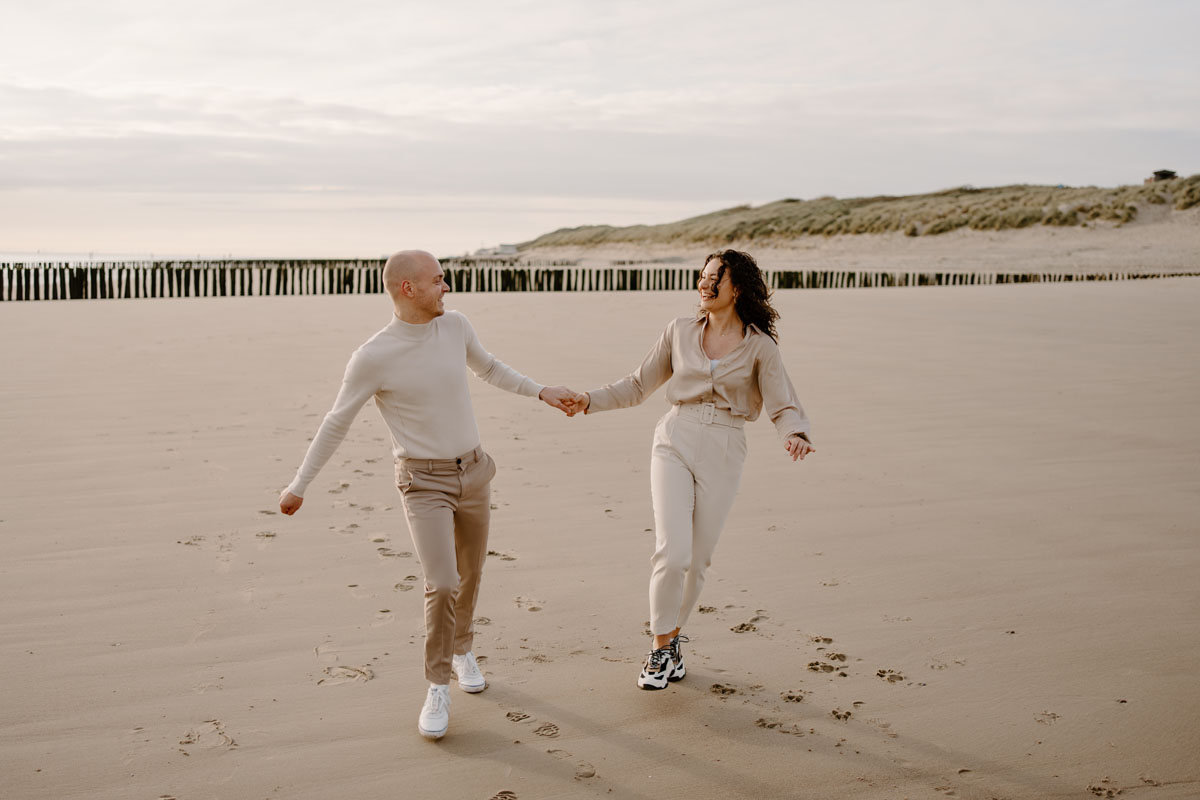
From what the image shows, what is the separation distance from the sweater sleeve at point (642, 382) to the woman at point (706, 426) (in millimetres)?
68

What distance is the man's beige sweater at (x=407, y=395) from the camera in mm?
3418

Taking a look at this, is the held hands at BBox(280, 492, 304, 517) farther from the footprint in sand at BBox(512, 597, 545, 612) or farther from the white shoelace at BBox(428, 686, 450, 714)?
the footprint in sand at BBox(512, 597, 545, 612)

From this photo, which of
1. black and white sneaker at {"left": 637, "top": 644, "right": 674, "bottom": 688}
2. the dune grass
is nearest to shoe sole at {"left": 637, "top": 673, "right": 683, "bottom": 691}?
black and white sneaker at {"left": 637, "top": 644, "right": 674, "bottom": 688}

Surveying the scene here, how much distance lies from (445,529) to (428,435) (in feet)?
1.09

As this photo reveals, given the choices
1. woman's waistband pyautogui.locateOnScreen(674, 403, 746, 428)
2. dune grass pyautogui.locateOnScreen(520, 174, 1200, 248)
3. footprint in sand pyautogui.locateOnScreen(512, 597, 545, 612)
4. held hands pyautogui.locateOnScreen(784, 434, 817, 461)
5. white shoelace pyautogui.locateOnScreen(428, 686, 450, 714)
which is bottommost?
footprint in sand pyautogui.locateOnScreen(512, 597, 545, 612)

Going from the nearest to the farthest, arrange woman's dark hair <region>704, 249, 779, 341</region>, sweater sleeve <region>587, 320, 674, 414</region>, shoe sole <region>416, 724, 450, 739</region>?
shoe sole <region>416, 724, 450, 739</region>, woman's dark hair <region>704, 249, 779, 341</region>, sweater sleeve <region>587, 320, 674, 414</region>

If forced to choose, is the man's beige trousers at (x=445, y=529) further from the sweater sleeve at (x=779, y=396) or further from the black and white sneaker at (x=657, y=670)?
the sweater sleeve at (x=779, y=396)

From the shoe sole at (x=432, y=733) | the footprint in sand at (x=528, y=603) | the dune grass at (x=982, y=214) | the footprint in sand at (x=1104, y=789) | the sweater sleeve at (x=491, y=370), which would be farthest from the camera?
the dune grass at (x=982, y=214)

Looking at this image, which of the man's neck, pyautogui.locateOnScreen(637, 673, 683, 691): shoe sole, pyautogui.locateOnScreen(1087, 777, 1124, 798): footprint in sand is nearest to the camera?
pyautogui.locateOnScreen(1087, 777, 1124, 798): footprint in sand

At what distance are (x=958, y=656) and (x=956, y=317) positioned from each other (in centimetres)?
1413

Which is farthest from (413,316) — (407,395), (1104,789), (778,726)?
(1104,789)

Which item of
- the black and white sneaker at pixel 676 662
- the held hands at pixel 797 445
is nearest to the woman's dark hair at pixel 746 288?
the held hands at pixel 797 445

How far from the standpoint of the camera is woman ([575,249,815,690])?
3.68 meters

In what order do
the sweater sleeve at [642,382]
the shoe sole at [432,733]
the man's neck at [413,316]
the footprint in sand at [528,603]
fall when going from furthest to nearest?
the footprint in sand at [528,603], the sweater sleeve at [642,382], the man's neck at [413,316], the shoe sole at [432,733]
